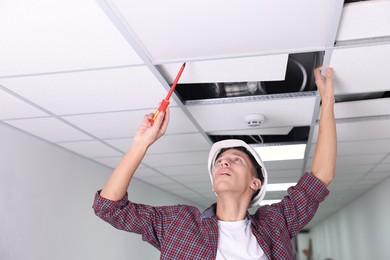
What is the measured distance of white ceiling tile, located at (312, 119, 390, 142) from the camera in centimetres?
274

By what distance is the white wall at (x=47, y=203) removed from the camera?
2.66 m

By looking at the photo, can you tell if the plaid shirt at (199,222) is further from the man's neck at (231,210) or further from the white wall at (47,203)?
the white wall at (47,203)

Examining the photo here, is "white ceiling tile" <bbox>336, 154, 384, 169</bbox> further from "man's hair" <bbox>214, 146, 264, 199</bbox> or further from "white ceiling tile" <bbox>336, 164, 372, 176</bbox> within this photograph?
"man's hair" <bbox>214, 146, 264, 199</bbox>

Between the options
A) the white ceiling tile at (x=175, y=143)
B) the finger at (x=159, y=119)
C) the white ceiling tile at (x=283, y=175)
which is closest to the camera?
the finger at (x=159, y=119)

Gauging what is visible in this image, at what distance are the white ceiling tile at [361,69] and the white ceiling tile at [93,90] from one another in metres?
0.93

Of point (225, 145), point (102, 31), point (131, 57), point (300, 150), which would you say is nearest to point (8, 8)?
point (102, 31)

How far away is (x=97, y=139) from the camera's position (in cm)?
303

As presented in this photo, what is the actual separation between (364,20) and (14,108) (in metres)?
2.00

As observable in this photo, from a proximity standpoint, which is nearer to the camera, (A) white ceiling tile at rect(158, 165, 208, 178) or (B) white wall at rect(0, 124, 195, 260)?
(B) white wall at rect(0, 124, 195, 260)

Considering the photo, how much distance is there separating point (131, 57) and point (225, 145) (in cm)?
61

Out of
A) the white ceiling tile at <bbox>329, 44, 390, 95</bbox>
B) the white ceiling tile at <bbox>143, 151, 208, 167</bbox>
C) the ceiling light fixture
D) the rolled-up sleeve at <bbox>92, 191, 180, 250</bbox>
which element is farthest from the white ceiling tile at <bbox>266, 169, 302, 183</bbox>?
the rolled-up sleeve at <bbox>92, 191, 180, 250</bbox>

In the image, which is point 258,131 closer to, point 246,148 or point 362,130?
point 362,130

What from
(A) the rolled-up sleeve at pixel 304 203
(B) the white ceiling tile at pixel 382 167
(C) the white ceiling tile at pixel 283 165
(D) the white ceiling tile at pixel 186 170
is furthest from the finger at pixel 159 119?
(B) the white ceiling tile at pixel 382 167

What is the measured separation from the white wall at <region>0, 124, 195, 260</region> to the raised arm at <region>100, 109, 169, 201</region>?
1538 mm
